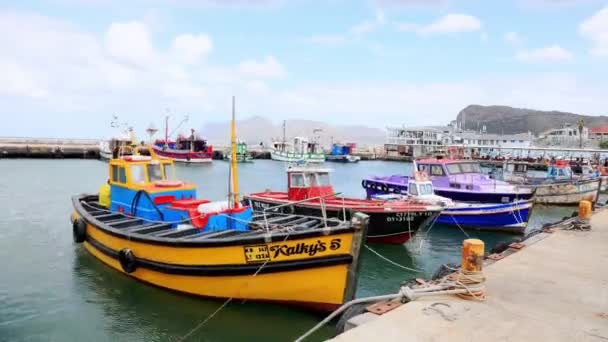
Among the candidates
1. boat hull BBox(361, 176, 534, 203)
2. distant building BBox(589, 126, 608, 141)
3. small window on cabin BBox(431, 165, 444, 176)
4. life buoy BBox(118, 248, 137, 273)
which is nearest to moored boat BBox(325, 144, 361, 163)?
distant building BBox(589, 126, 608, 141)

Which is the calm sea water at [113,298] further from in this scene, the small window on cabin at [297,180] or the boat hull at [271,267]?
the small window on cabin at [297,180]

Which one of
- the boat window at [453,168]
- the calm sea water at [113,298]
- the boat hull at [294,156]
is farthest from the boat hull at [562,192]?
the boat hull at [294,156]

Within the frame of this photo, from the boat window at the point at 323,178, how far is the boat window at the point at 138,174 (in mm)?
6611

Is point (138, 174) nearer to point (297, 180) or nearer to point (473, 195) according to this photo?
point (297, 180)

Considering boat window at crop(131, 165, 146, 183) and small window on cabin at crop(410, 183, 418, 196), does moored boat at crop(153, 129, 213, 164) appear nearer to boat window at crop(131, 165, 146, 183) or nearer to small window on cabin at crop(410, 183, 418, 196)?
small window on cabin at crop(410, 183, 418, 196)

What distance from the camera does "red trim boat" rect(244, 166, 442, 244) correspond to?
53.4ft

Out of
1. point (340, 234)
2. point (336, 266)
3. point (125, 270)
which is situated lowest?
point (125, 270)

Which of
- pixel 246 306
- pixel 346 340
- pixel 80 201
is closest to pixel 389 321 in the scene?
pixel 346 340

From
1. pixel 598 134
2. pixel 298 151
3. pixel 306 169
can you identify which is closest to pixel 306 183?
pixel 306 169

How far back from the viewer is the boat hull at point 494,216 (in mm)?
20047

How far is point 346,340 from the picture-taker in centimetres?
520

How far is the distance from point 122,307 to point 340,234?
5880mm

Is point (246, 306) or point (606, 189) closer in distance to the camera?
point (246, 306)

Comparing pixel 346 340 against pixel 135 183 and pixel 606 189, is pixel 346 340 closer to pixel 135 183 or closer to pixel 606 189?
pixel 135 183
